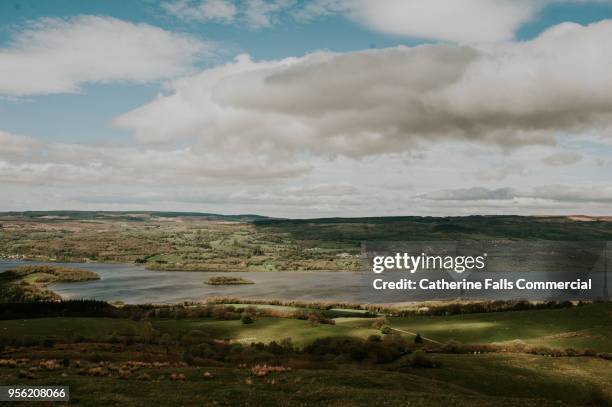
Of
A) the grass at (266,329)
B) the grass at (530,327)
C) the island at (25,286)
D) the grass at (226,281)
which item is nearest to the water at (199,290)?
the grass at (226,281)

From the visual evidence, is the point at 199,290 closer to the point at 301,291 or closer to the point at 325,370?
the point at 301,291

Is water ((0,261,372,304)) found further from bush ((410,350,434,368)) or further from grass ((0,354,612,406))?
grass ((0,354,612,406))

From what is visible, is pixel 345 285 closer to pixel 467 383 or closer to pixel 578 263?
pixel 578 263

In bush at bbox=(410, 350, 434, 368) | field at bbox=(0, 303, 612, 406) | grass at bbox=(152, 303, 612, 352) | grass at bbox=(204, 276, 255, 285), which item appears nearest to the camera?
field at bbox=(0, 303, 612, 406)

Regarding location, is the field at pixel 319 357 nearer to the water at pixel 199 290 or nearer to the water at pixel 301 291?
the water at pixel 301 291

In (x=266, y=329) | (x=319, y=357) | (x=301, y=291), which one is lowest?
(x=301, y=291)

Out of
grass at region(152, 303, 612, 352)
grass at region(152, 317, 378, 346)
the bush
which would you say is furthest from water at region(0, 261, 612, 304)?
the bush

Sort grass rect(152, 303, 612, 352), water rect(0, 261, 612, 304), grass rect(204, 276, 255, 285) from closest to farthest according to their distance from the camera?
grass rect(152, 303, 612, 352) < water rect(0, 261, 612, 304) < grass rect(204, 276, 255, 285)

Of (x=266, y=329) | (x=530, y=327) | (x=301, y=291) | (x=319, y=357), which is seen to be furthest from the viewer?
(x=301, y=291)

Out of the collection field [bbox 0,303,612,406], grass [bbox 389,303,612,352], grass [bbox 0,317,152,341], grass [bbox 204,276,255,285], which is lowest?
grass [bbox 204,276,255,285]

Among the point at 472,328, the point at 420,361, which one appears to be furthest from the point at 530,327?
the point at 420,361

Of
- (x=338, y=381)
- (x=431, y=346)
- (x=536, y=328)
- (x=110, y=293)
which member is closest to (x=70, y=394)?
(x=338, y=381)
